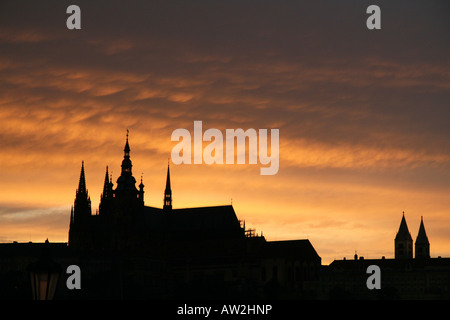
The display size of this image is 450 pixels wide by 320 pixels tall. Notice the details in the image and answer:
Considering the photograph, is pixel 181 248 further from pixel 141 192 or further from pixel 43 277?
pixel 43 277

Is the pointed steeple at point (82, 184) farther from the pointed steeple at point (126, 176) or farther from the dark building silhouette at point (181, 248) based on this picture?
the pointed steeple at point (126, 176)

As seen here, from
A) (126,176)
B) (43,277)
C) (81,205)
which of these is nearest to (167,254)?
(81,205)

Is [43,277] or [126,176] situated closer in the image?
[43,277]

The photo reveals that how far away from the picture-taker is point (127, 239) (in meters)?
190

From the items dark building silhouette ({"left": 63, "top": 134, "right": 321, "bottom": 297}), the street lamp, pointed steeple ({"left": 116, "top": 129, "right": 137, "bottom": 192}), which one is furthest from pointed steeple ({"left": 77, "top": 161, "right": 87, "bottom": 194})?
the street lamp

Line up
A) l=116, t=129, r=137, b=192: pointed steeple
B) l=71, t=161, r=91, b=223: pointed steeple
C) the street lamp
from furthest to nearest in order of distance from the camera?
1. l=71, t=161, r=91, b=223: pointed steeple
2. l=116, t=129, r=137, b=192: pointed steeple
3. the street lamp

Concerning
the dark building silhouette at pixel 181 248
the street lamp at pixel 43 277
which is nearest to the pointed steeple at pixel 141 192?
the dark building silhouette at pixel 181 248

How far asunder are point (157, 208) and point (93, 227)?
12.0 metres

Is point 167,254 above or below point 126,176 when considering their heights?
below

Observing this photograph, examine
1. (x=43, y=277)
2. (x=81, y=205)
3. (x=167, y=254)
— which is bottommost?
(x=43, y=277)

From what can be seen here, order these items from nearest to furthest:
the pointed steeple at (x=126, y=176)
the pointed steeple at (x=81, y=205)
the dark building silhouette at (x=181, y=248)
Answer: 1. the pointed steeple at (x=126, y=176)
2. the dark building silhouette at (x=181, y=248)
3. the pointed steeple at (x=81, y=205)

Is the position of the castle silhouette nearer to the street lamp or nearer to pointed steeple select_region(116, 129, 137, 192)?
pointed steeple select_region(116, 129, 137, 192)
